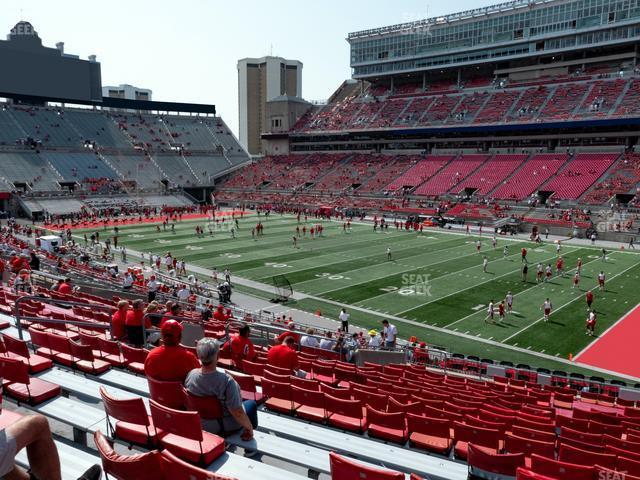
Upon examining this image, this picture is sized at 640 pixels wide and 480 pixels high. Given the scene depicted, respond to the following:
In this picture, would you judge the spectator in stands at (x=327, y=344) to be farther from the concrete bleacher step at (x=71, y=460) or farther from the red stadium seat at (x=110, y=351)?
the concrete bleacher step at (x=71, y=460)

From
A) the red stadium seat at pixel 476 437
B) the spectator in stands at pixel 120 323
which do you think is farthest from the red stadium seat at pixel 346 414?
the spectator in stands at pixel 120 323

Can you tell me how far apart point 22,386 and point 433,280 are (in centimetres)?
2385

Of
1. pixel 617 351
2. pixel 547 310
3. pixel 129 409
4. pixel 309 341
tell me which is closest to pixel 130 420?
pixel 129 409

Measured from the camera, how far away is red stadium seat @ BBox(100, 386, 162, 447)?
4574 millimetres

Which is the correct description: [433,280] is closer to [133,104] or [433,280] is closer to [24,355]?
[24,355]

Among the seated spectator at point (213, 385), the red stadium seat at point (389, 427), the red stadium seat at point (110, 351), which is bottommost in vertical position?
the red stadium seat at point (389, 427)

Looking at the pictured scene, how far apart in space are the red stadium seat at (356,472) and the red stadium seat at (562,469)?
1.93 meters

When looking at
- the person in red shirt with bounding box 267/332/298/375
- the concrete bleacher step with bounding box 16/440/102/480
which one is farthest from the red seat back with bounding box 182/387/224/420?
the person in red shirt with bounding box 267/332/298/375

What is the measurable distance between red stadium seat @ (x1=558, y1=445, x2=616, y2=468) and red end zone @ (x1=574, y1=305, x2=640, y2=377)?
41.0ft

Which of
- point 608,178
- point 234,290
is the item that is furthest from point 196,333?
point 608,178

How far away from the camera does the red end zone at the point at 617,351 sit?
651 inches

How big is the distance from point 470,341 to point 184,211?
162 feet

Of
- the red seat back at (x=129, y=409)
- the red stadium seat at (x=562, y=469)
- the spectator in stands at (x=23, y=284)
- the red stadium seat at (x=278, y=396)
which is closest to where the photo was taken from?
the red seat back at (x=129, y=409)

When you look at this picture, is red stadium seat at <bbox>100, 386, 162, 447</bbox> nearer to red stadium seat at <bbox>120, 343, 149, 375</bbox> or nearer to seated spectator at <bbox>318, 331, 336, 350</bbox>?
red stadium seat at <bbox>120, 343, 149, 375</bbox>
